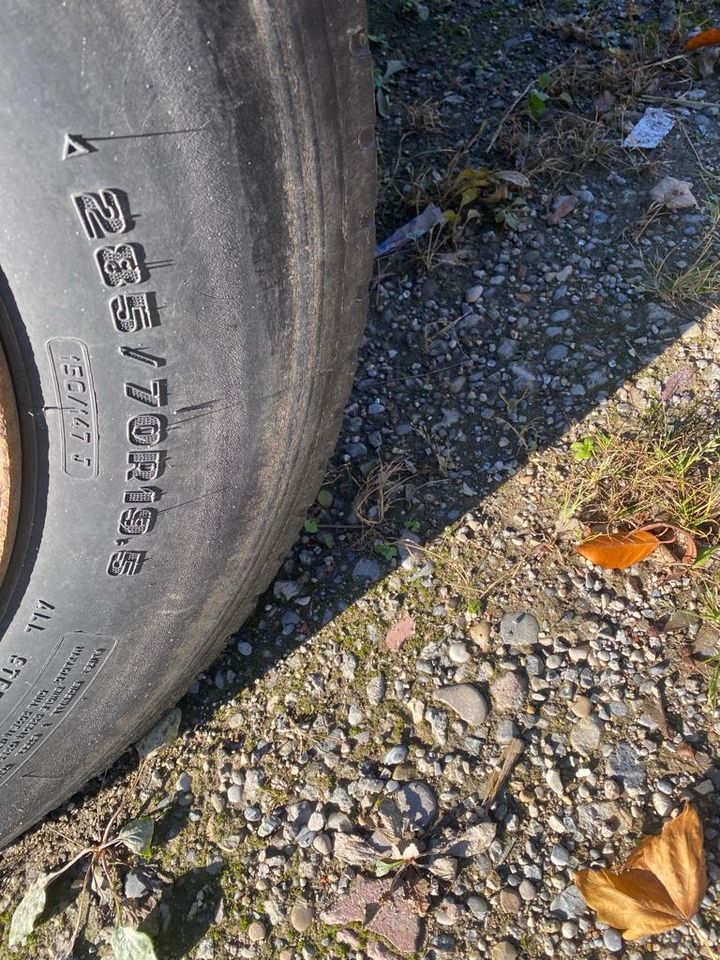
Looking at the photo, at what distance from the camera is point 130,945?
59.1 inches

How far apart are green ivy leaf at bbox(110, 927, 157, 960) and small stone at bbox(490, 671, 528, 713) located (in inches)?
30.9

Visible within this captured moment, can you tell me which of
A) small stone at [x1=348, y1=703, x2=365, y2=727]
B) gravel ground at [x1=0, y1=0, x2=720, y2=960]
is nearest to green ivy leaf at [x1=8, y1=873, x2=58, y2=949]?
gravel ground at [x1=0, y1=0, x2=720, y2=960]

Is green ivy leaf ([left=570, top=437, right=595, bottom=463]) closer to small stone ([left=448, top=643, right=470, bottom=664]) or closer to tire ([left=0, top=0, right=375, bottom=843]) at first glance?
small stone ([left=448, top=643, right=470, bottom=664])

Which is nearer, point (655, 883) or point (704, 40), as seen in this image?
point (655, 883)

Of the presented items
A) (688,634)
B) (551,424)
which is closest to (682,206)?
(551,424)

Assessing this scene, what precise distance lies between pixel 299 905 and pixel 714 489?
1.18 metres

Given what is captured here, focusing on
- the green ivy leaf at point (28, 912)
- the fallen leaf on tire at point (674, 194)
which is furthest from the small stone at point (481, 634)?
the fallen leaf on tire at point (674, 194)

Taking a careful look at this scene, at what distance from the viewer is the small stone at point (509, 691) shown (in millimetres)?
1608

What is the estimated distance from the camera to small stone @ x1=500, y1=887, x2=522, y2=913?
143 centimetres

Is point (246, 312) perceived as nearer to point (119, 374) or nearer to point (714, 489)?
point (119, 374)

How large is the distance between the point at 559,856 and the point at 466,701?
32 cm

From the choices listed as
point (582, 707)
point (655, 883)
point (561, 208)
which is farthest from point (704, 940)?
point (561, 208)

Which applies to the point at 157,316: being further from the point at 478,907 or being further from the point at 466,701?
the point at 478,907

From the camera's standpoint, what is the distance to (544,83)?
2.42m
